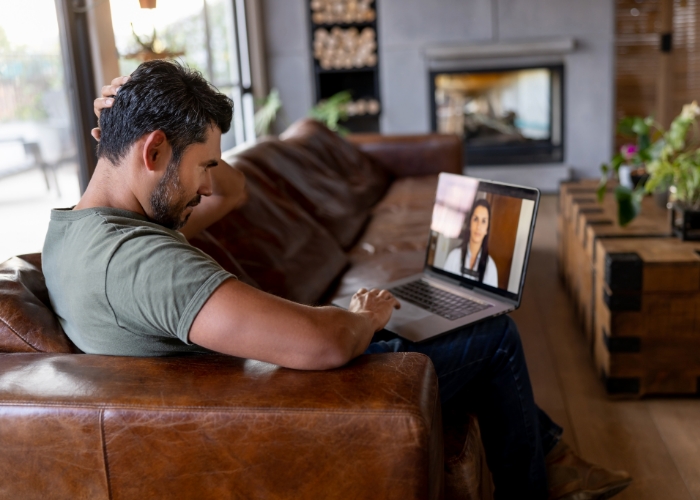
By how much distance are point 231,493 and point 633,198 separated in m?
1.98

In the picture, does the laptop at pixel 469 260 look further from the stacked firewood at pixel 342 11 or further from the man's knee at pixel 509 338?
the stacked firewood at pixel 342 11

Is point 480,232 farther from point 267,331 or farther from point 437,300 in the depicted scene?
point 267,331

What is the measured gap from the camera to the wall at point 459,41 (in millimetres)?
5391

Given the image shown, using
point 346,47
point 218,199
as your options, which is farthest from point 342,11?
point 218,199

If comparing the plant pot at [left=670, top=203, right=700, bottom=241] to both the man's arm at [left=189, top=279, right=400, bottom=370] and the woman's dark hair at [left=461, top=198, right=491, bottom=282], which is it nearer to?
the woman's dark hair at [left=461, top=198, right=491, bottom=282]

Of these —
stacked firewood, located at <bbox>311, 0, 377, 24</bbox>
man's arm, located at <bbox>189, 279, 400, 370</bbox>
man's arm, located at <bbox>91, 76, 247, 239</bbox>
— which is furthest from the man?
stacked firewood, located at <bbox>311, 0, 377, 24</bbox>

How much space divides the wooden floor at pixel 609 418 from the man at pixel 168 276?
634mm

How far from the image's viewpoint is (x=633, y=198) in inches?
99.2

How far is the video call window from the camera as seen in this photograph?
1575 mm

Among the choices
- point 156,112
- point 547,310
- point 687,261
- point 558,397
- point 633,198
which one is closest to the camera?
point 156,112

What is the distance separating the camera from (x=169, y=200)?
118cm

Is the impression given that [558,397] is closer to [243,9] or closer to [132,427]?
[132,427]

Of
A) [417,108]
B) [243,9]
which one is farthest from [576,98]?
[243,9]

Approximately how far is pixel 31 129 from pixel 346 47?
348 cm
